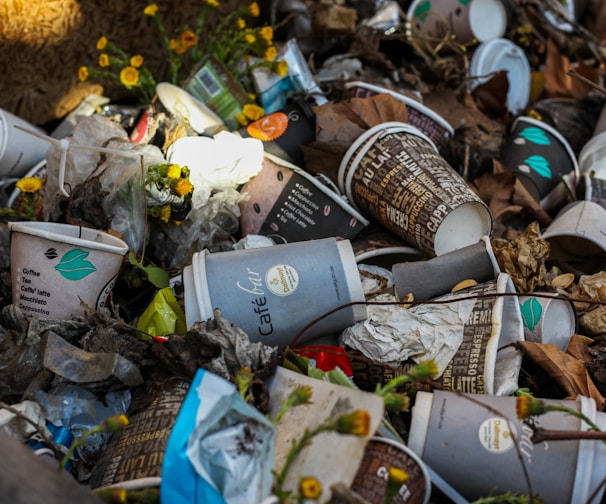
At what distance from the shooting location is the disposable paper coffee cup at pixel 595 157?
2406 millimetres

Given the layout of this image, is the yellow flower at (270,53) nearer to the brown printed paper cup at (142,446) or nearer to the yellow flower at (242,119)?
the yellow flower at (242,119)

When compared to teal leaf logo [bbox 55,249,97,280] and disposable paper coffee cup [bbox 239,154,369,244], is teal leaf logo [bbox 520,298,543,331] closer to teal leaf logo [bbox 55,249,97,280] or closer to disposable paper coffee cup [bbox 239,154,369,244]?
disposable paper coffee cup [bbox 239,154,369,244]

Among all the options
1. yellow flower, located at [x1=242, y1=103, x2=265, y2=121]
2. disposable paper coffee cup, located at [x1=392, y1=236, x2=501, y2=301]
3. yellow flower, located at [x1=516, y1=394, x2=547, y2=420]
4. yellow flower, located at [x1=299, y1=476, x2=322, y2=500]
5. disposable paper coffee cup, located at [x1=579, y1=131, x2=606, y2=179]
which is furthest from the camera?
disposable paper coffee cup, located at [x1=579, y1=131, x2=606, y2=179]

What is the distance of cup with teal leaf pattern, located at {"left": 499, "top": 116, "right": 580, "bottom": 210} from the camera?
2.28m

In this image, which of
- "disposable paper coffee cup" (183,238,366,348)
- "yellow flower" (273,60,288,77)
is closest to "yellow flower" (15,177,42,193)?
"disposable paper coffee cup" (183,238,366,348)

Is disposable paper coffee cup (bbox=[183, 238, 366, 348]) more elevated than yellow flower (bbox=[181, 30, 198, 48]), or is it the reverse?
yellow flower (bbox=[181, 30, 198, 48])

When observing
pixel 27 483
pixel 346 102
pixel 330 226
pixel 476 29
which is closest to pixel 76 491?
pixel 27 483

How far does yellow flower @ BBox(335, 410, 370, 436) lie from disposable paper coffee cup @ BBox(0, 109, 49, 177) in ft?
4.93

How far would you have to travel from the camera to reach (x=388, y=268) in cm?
198

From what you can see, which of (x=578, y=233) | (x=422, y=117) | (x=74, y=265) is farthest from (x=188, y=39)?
(x=578, y=233)

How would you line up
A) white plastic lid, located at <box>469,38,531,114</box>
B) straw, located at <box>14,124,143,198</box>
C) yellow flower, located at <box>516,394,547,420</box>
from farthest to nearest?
white plastic lid, located at <box>469,38,531,114</box>
straw, located at <box>14,124,143,198</box>
yellow flower, located at <box>516,394,547,420</box>

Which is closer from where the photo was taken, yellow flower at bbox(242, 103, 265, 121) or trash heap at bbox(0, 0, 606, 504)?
trash heap at bbox(0, 0, 606, 504)

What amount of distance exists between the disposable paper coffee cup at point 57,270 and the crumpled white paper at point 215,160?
1.25 feet

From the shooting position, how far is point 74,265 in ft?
5.17
